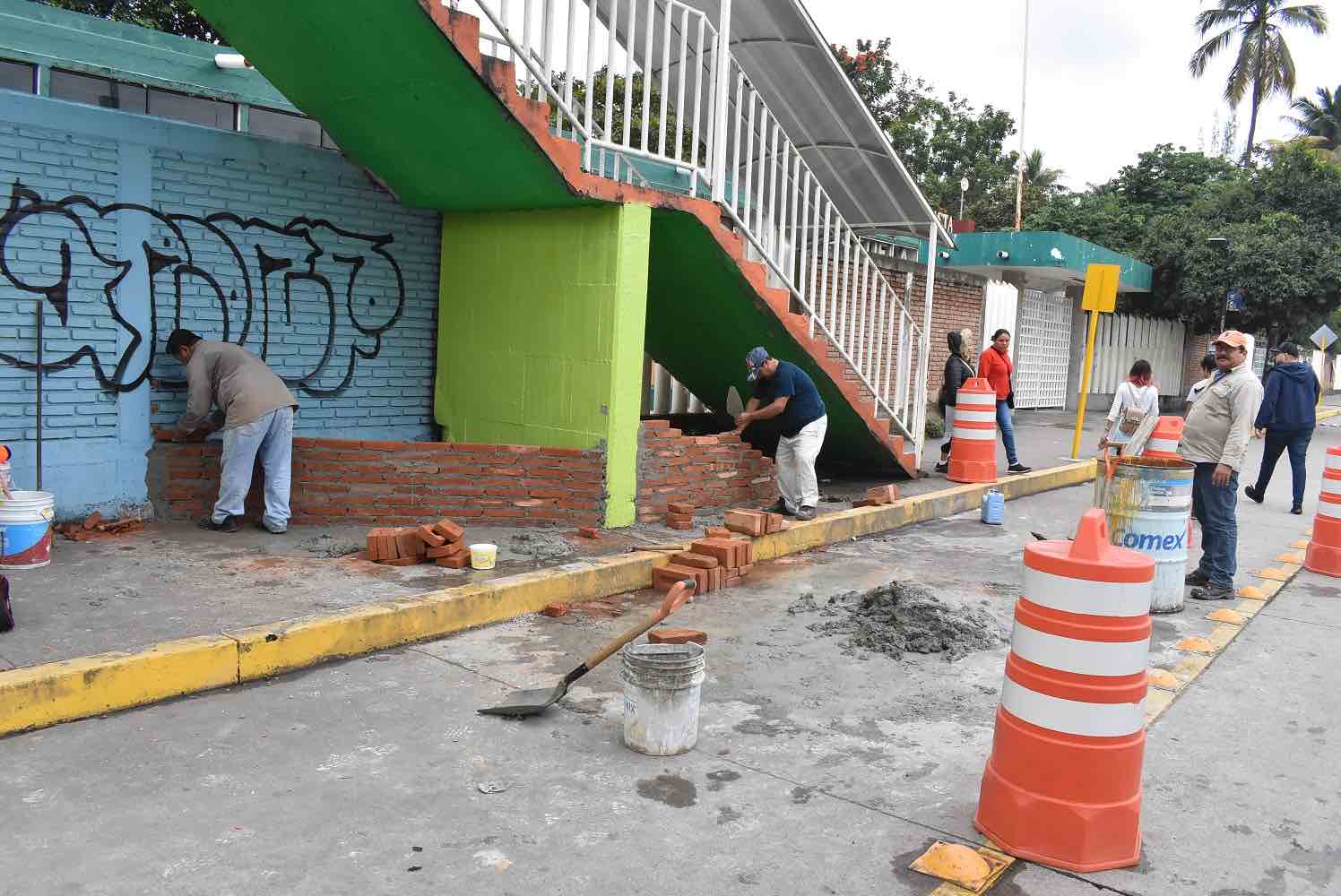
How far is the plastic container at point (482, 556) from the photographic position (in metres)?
6.56

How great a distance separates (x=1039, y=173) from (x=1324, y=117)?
38.8 feet

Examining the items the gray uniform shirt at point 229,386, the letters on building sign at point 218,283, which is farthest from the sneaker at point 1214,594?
the letters on building sign at point 218,283

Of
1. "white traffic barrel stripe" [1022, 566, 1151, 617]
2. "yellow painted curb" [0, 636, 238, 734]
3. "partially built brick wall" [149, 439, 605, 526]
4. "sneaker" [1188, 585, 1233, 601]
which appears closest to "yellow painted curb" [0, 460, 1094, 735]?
"yellow painted curb" [0, 636, 238, 734]

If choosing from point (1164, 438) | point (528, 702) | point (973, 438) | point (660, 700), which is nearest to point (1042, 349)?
point (973, 438)

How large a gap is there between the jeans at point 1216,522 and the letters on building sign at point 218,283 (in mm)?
6381

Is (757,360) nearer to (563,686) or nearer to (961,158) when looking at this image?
(563,686)

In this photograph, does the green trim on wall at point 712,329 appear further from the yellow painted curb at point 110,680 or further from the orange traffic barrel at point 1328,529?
the yellow painted curb at point 110,680

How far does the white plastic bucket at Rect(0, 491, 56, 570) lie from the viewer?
584 cm

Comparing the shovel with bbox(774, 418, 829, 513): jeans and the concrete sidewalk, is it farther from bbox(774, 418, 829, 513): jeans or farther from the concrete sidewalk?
bbox(774, 418, 829, 513): jeans

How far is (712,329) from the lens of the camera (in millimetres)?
9633

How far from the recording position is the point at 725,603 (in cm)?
673

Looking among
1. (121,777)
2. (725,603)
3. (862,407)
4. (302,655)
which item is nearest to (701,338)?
(862,407)

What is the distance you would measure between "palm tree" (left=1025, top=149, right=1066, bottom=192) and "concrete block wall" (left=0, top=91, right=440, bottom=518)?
45534 millimetres

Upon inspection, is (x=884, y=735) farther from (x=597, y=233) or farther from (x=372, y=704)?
(x=597, y=233)
